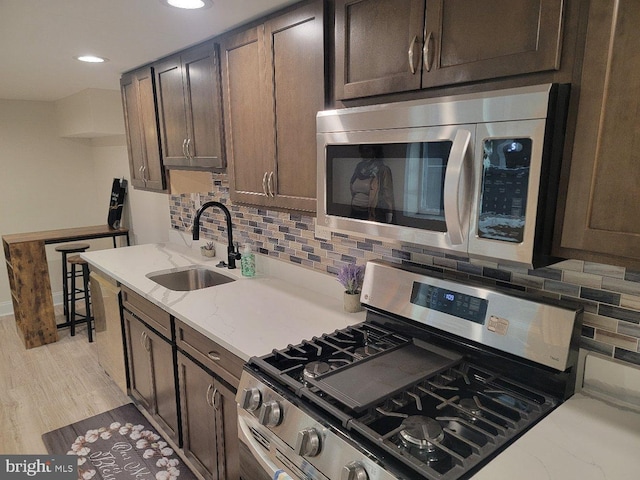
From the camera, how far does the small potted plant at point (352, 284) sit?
5.84ft

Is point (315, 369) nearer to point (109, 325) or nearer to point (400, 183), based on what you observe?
point (400, 183)

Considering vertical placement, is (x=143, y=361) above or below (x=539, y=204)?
below

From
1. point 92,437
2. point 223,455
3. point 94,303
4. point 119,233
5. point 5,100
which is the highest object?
point 5,100

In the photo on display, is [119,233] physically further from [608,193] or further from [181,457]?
[608,193]

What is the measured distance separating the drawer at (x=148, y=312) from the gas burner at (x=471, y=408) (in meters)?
1.39

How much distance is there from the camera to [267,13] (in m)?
1.75

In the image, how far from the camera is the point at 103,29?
197 cm

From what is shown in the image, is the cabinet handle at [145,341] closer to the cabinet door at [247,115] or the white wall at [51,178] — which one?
the cabinet door at [247,115]

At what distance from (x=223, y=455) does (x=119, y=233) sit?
2917mm

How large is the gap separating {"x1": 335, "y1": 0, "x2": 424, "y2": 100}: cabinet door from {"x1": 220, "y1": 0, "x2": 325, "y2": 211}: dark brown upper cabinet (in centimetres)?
14

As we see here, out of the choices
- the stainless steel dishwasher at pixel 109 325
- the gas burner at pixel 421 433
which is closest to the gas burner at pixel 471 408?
the gas burner at pixel 421 433

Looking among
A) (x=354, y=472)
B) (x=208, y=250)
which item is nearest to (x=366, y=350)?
(x=354, y=472)

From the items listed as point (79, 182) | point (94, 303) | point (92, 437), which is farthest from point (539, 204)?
point (79, 182)

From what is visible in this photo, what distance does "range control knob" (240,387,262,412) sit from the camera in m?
1.26
